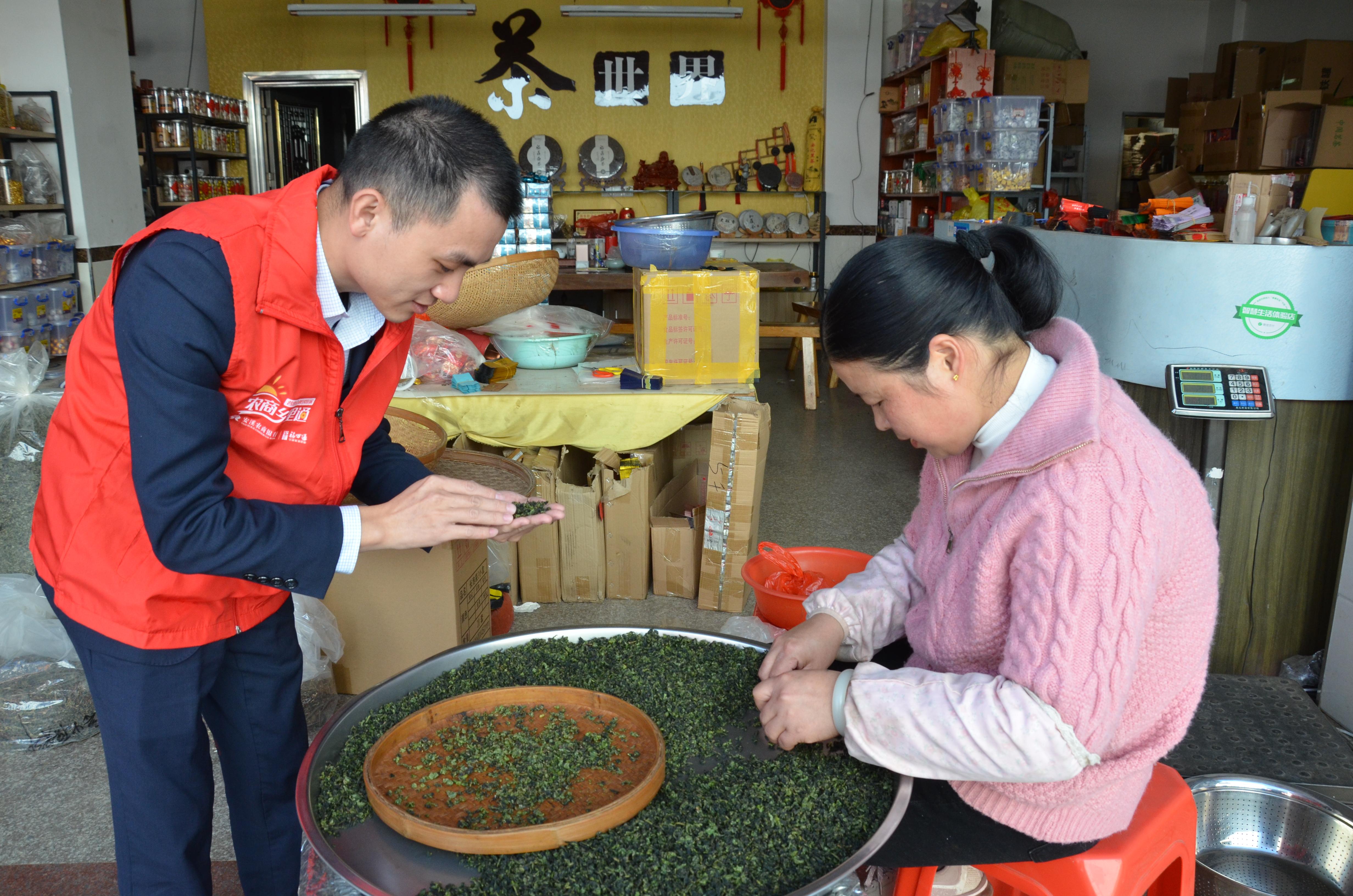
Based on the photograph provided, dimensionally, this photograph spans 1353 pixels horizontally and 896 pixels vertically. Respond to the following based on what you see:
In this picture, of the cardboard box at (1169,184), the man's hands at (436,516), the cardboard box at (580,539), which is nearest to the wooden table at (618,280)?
the cardboard box at (1169,184)

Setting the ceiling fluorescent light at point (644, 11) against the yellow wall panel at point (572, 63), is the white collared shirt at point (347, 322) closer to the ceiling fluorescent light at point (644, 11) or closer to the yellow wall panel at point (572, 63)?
the ceiling fluorescent light at point (644, 11)

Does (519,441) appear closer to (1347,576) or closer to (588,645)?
(588,645)

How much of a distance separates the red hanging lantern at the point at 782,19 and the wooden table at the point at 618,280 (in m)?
3.01

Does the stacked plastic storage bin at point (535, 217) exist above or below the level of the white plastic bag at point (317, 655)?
above

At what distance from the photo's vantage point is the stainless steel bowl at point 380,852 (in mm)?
944

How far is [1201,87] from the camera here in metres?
8.12

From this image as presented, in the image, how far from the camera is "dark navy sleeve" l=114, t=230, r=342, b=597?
108 cm

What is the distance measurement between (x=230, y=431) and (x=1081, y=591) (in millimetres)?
1006

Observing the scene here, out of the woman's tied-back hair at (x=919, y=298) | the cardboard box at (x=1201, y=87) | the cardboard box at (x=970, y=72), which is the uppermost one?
the cardboard box at (x=1201, y=87)

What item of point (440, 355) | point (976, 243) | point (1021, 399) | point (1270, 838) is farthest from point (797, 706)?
point (440, 355)

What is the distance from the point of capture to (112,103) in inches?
240

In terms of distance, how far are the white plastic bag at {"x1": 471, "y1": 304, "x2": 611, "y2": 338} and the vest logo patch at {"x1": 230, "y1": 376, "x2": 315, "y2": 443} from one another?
225cm

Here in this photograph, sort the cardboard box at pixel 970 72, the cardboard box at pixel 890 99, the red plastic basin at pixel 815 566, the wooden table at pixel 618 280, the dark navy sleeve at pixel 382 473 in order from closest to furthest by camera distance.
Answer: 1. the dark navy sleeve at pixel 382 473
2. the red plastic basin at pixel 815 566
3. the cardboard box at pixel 970 72
4. the wooden table at pixel 618 280
5. the cardboard box at pixel 890 99

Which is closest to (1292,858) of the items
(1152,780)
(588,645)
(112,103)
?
(1152,780)
